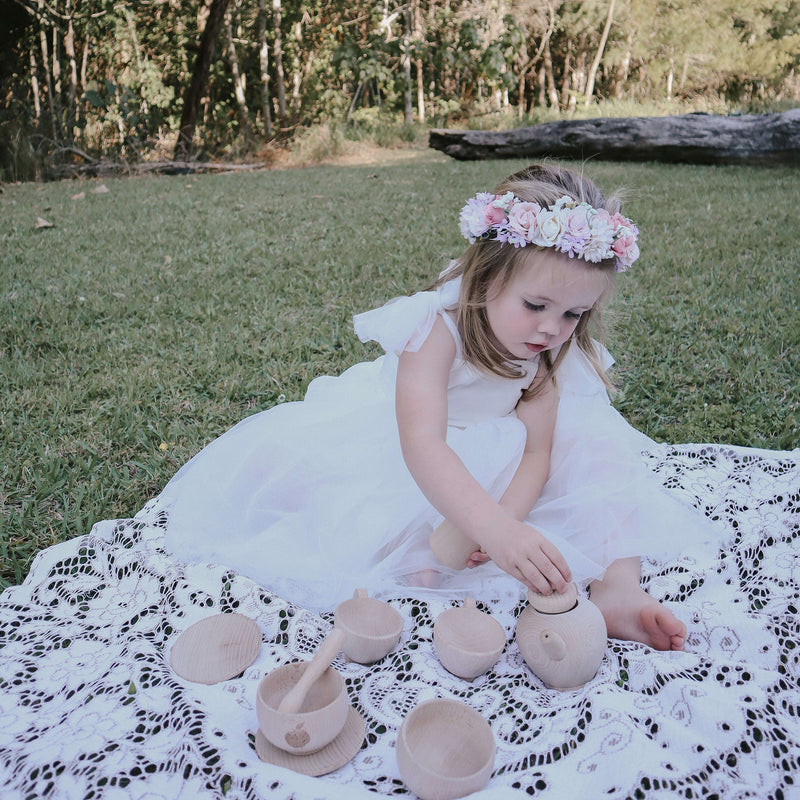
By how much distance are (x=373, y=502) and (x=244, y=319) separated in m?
1.80

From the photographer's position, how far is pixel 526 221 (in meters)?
1.51

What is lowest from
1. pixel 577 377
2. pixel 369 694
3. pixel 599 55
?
pixel 369 694

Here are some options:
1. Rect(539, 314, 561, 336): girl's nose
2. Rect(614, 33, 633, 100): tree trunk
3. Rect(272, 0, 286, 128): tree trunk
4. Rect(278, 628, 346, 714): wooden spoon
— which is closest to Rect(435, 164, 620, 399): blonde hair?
Rect(539, 314, 561, 336): girl's nose

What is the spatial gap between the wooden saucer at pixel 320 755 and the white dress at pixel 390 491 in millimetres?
416

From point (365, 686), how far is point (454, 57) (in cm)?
1125

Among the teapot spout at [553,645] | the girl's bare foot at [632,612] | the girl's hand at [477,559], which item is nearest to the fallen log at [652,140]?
the girl's bare foot at [632,612]

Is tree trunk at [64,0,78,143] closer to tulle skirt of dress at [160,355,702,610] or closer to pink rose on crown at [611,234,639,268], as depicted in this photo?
tulle skirt of dress at [160,355,702,610]

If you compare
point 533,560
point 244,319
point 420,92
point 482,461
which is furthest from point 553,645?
point 420,92

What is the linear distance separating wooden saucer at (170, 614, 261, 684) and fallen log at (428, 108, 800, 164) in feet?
25.0

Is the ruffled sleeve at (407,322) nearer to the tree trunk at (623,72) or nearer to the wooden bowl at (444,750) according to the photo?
the wooden bowl at (444,750)

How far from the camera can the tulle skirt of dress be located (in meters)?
1.63

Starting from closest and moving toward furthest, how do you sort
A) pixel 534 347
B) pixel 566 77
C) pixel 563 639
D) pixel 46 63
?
1. pixel 563 639
2. pixel 534 347
3. pixel 46 63
4. pixel 566 77

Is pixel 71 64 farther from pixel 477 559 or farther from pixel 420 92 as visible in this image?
pixel 477 559

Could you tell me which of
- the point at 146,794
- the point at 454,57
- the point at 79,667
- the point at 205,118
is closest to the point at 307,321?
the point at 79,667
